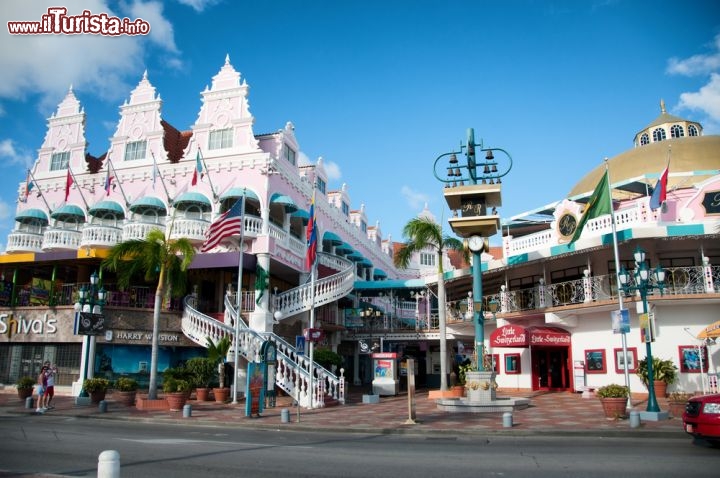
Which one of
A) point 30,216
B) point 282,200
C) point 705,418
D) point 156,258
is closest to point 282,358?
point 156,258

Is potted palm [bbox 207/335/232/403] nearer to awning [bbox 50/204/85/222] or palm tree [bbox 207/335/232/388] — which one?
palm tree [bbox 207/335/232/388]

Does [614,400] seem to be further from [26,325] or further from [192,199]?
[26,325]

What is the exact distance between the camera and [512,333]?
26578 millimetres

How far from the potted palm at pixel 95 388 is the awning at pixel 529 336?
→ 17533 mm

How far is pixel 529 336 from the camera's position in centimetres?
2612

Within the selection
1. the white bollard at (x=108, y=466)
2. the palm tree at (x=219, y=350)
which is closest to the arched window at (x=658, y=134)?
the palm tree at (x=219, y=350)

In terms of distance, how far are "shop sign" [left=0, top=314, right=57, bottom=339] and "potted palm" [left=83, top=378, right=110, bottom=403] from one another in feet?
20.8

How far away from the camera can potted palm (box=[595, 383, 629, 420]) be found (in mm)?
17031

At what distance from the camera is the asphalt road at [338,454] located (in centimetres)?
942

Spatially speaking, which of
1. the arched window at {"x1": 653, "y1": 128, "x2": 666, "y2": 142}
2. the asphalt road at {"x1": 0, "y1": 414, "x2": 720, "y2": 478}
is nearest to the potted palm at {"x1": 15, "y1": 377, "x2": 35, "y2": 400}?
the asphalt road at {"x1": 0, "y1": 414, "x2": 720, "y2": 478}

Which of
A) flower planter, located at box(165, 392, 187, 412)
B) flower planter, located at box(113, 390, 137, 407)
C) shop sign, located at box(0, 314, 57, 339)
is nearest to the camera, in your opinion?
flower planter, located at box(165, 392, 187, 412)

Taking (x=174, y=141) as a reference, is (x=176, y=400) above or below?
below

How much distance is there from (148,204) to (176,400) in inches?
518

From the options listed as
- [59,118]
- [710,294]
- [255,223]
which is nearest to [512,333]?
[710,294]
